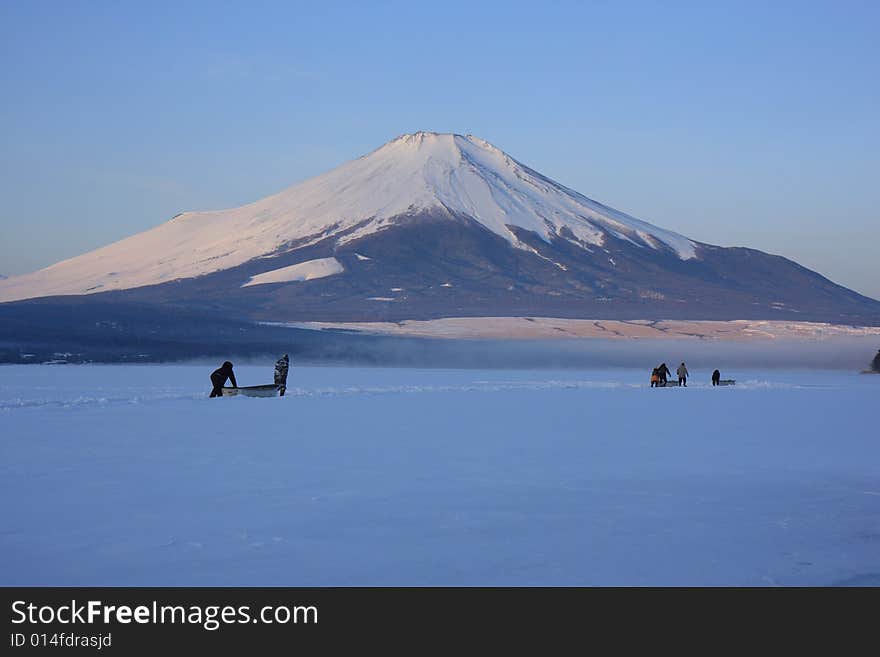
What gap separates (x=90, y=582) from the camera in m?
9.07

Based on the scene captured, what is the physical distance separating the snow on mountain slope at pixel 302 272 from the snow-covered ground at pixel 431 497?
531 feet

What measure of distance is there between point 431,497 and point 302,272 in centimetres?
17945

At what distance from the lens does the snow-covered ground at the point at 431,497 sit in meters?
9.81

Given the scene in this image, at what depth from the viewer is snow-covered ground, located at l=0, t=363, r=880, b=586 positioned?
9812mm

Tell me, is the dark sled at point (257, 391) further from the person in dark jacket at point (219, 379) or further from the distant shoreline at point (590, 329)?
the distant shoreline at point (590, 329)

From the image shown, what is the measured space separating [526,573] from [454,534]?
5.29 feet

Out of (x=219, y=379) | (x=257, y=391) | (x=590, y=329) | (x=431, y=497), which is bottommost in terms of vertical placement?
(x=431, y=497)

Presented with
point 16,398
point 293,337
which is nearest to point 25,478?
point 16,398

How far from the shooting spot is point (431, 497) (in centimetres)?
1334

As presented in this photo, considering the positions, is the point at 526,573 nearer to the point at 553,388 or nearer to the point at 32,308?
the point at 553,388

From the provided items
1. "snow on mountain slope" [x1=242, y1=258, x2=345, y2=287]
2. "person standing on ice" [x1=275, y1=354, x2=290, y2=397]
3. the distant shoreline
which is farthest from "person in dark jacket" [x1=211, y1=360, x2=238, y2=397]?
"snow on mountain slope" [x1=242, y1=258, x2=345, y2=287]

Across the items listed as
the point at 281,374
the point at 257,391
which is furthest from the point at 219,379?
the point at 281,374

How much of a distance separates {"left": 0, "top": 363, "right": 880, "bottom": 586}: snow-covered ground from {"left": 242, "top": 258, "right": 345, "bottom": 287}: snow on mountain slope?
161779mm

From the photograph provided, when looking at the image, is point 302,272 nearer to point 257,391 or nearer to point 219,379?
point 257,391
